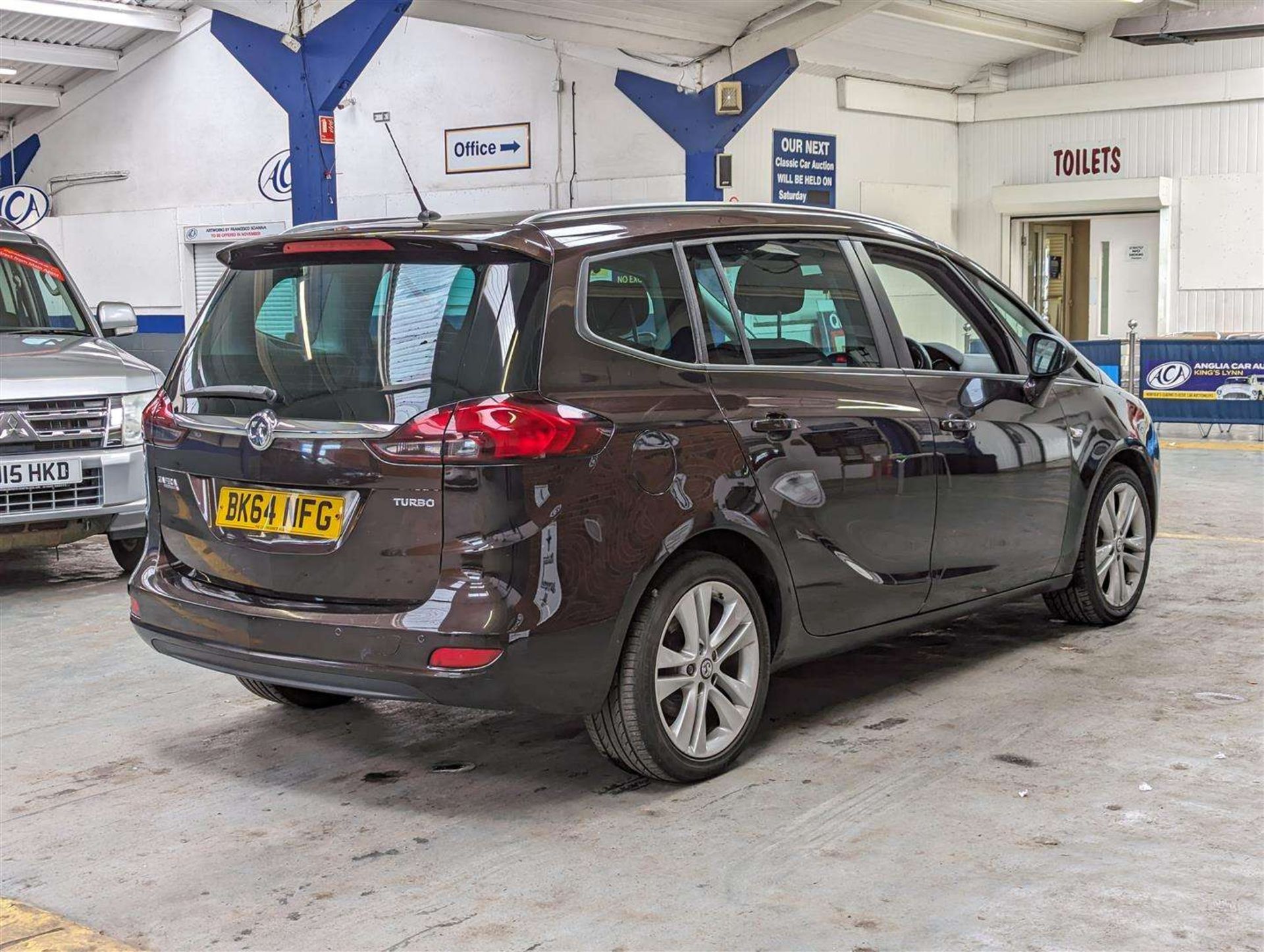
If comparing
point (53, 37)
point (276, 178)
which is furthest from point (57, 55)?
point (276, 178)

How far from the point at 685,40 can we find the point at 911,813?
43.6 feet

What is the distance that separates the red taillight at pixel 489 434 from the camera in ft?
12.5

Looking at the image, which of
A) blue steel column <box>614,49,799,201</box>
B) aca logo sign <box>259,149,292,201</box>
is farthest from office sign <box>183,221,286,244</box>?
blue steel column <box>614,49,799,201</box>

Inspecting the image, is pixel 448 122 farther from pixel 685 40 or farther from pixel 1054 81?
pixel 1054 81

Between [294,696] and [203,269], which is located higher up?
[203,269]

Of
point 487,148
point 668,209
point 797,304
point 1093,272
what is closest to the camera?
point 668,209

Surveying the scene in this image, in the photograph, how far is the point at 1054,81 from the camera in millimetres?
21297

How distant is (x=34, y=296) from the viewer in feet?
27.9

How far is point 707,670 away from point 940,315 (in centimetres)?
215

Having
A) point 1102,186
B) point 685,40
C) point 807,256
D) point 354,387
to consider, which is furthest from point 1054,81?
point 354,387

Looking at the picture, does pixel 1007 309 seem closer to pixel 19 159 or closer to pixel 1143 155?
pixel 1143 155

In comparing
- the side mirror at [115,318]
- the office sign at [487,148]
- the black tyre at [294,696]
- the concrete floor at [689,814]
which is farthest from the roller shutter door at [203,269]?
the black tyre at [294,696]

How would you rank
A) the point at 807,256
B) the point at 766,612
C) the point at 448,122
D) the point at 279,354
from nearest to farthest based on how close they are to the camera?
1. the point at 279,354
2. the point at 766,612
3. the point at 807,256
4. the point at 448,122

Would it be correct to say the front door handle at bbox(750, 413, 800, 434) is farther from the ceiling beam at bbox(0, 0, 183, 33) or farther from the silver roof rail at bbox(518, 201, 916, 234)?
the ceiling beam at bbox(0, 0, 183, 33)
